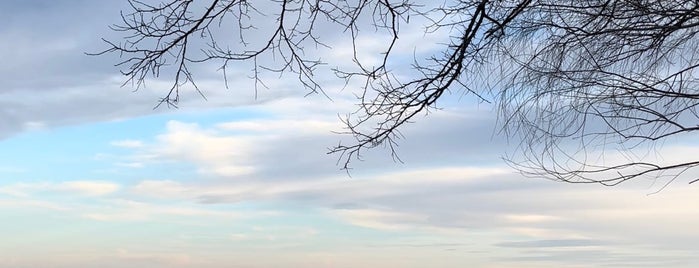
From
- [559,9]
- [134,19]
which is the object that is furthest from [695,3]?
[134,19]

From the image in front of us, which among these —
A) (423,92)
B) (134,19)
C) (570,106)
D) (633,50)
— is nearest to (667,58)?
(633,50)

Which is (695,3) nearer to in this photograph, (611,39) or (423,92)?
(611,39)

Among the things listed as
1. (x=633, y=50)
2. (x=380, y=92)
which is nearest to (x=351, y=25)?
(x=380, y=92)

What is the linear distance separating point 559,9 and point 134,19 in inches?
86.4

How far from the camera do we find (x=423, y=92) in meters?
4.82

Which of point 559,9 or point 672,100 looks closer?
point 672,100

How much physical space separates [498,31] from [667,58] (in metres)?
0.90

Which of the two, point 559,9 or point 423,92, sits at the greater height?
point 559,9

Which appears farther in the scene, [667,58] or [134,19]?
[667,58]

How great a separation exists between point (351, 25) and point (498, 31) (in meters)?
0.77

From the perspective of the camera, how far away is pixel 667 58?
16.0 feet

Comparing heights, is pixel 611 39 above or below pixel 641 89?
above

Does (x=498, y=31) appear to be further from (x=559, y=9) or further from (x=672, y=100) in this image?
(x=672, y=100)

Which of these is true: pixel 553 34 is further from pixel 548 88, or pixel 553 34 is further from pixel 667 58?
pixel 667 58
